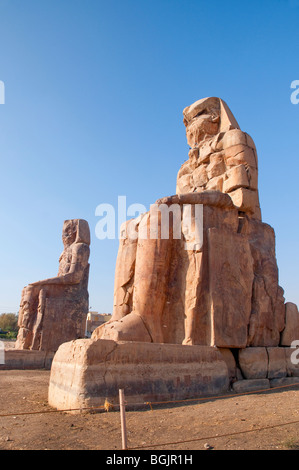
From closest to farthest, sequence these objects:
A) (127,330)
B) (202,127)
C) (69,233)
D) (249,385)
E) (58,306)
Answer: (127,330)
(249,385)
(202,127)
(58,306)
(69,233)

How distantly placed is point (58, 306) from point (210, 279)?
19.1 ft

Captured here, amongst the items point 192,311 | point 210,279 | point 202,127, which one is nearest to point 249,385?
point 192,311

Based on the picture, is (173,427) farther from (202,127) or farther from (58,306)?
(58,306)

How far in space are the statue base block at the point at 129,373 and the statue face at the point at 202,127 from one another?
4.07 metres

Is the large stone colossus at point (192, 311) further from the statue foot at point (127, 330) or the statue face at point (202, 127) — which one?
the statue face at point (202, 127)

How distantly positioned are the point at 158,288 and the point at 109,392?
1506mm

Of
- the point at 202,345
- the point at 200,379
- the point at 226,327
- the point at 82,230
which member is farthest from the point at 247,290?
the point at 82,230

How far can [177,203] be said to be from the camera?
5.15 meters

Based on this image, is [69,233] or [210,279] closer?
[210,279]

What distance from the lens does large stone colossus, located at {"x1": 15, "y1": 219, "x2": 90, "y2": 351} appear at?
9430mm

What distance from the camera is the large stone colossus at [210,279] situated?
467 centimetres

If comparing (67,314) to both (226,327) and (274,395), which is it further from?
(274,395)

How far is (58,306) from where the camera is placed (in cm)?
966

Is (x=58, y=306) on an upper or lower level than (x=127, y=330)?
upper
